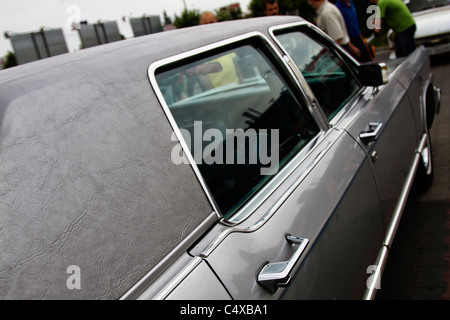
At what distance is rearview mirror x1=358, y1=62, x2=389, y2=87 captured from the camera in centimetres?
262

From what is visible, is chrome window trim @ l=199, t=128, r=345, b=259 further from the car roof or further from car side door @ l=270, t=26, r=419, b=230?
car side door @ l=270, t=26, r=419, b=230

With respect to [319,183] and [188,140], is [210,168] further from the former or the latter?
[319,183]

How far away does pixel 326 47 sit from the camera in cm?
273

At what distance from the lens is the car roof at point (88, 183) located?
0.94 m

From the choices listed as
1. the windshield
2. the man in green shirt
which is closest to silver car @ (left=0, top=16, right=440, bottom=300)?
the man in green shirt

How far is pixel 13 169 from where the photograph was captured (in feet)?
3.24

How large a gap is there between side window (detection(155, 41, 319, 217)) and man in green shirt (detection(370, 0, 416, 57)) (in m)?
5.08

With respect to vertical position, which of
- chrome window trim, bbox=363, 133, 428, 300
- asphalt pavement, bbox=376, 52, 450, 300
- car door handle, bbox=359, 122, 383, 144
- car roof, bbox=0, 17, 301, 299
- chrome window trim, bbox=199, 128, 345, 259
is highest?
car roof, bbox=0, 17, 301, 299

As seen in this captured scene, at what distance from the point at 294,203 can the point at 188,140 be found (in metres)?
0.43

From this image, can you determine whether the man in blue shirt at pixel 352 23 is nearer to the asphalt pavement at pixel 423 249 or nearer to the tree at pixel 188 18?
the asphalt pavement at pixel 423 249

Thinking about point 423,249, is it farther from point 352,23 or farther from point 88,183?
point 352,23

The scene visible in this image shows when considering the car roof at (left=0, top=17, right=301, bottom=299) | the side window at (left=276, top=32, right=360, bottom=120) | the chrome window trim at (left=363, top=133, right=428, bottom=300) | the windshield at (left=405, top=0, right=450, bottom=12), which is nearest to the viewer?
the car roof at (left=0, top=17, right=301, bottom=299)

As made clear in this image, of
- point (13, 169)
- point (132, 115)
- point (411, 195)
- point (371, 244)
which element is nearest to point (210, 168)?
point (132, 115)
